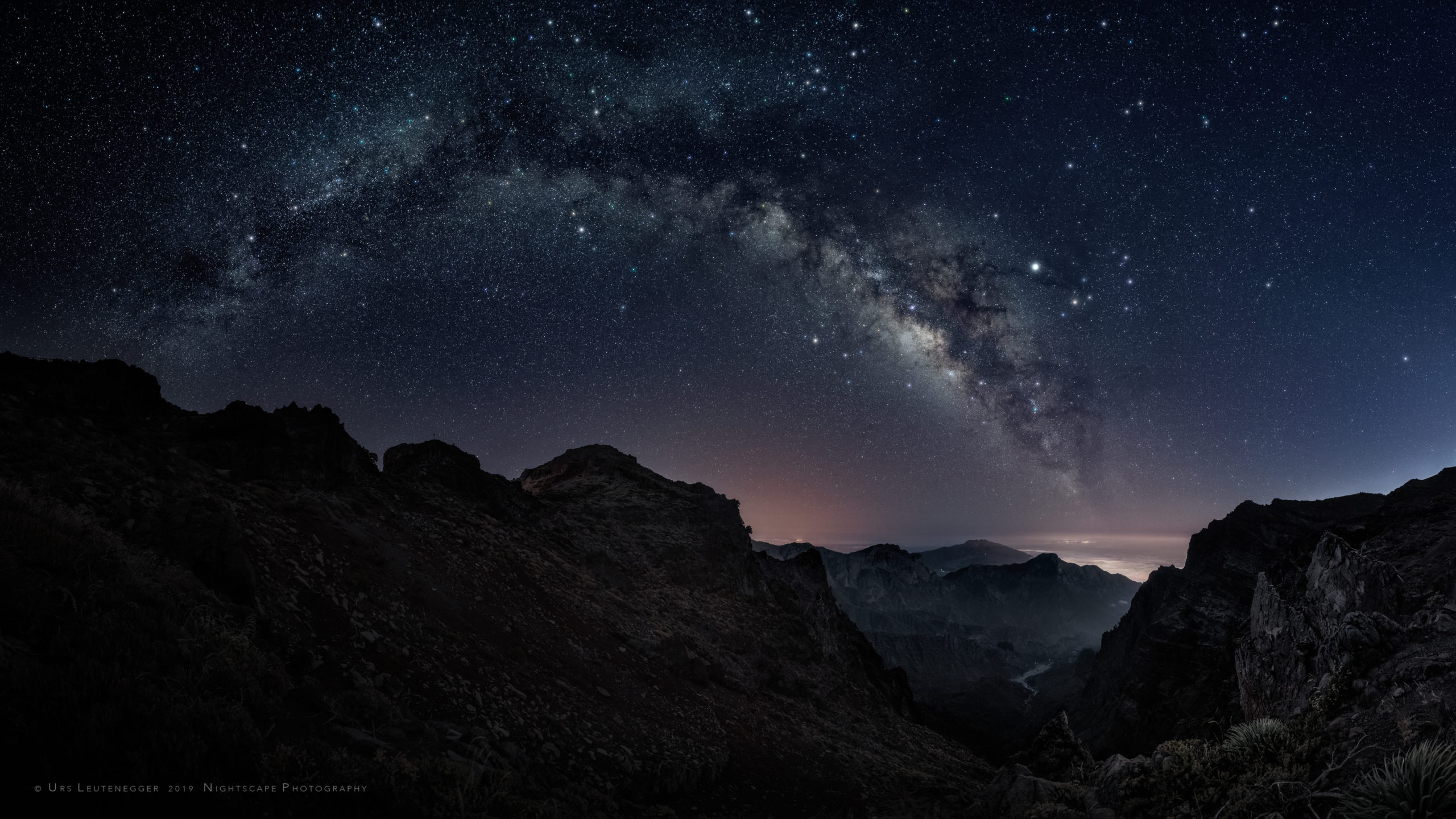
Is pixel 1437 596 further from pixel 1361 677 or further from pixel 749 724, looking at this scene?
pixel 749 724

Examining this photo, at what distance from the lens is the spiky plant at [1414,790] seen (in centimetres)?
588

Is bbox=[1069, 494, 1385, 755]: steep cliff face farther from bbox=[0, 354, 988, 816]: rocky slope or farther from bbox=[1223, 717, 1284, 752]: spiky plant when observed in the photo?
bbox=[1223, 717, 1284, 752]: spiky plant

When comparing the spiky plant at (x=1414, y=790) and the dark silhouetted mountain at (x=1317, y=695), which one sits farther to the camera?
the dark silhouetted mountain at (x=1317, y=695)

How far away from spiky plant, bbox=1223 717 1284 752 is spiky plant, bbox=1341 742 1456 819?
286 cm

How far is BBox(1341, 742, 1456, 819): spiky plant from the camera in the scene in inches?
231

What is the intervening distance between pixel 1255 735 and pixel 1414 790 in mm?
3440

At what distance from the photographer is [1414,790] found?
20.1 feet

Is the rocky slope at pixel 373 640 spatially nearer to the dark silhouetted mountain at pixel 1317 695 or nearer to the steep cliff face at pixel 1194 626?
the dark silhouetted mountain at pixel 1317 695

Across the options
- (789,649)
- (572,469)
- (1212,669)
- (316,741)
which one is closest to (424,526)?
(316,741)

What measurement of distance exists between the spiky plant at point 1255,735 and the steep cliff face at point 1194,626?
216 feet

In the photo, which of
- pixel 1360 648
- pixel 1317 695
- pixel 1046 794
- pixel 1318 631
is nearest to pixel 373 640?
pixel 1046 794

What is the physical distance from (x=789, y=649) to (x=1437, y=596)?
27.9 m

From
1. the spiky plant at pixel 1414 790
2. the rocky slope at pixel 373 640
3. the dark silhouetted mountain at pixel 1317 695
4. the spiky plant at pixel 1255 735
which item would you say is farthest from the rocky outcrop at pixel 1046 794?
the spiky plant at pixel 1414 790

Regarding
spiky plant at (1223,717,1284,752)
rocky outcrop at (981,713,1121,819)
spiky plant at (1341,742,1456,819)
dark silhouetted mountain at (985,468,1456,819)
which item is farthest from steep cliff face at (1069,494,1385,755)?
spiky plant at (1341,742,1456,819)
